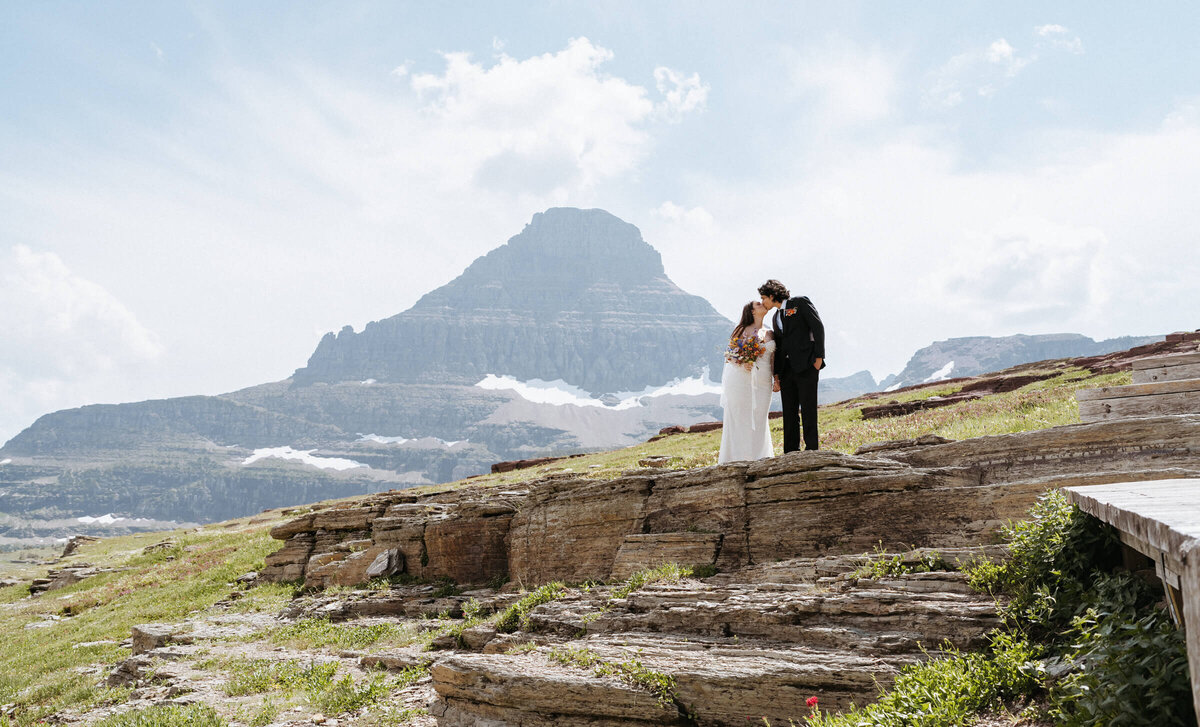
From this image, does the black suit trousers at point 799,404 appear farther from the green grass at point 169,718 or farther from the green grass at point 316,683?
the green grass at point 169,718

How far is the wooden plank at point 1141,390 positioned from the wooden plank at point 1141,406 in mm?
76

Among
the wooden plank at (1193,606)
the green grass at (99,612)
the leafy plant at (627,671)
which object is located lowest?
the green grass at (99,612)

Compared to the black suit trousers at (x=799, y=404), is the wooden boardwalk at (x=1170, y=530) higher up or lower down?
lower down

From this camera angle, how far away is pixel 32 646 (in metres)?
22.2

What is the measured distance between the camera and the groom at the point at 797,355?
15.4 metres

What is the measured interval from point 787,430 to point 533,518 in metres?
6.95

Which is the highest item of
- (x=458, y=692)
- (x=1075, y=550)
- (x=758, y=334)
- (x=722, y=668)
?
(x=758, y=334)

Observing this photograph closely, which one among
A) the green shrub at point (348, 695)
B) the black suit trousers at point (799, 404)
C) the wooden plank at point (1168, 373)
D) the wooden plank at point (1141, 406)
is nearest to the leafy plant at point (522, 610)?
the green shrub at point (348, 695)

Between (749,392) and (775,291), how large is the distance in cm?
260

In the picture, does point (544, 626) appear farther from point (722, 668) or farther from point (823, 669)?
point (823, 669)

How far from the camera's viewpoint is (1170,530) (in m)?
4.31

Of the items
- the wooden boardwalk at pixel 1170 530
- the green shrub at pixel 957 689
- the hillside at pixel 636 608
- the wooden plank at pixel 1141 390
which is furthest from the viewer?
the wooden plank at pixel 1141 390

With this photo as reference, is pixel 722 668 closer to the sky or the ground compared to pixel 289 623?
closer to the sky

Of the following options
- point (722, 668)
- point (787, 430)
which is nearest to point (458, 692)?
point (722, 668)
